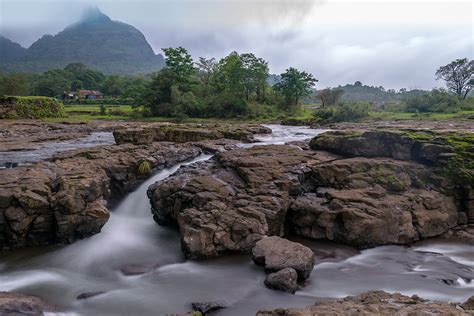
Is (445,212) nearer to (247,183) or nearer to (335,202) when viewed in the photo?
(335,202)

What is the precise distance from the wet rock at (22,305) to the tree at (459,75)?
77.8 meters

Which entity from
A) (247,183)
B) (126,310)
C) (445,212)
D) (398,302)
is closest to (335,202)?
(247,183)

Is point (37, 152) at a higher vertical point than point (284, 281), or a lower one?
higher

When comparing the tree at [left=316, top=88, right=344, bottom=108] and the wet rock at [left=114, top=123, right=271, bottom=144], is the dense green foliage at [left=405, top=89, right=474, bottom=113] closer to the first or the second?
the tree at [left=316, top=88, right=344, bottom=108]

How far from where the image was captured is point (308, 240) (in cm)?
1416

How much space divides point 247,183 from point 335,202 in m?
3.47

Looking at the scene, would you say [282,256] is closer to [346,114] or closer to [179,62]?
[346,114]

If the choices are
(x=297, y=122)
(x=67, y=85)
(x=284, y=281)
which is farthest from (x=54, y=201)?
(x=67, y=85)

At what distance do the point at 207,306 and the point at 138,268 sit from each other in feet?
Result: 11.6

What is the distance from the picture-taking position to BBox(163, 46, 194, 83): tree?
71.1 m

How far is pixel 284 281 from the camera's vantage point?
1028 cm

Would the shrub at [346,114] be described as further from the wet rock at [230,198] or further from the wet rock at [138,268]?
the wet rock at [138,268]

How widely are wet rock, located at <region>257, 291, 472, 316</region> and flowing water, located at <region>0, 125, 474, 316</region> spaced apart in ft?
7.43

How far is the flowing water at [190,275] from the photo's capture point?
1003 cm
